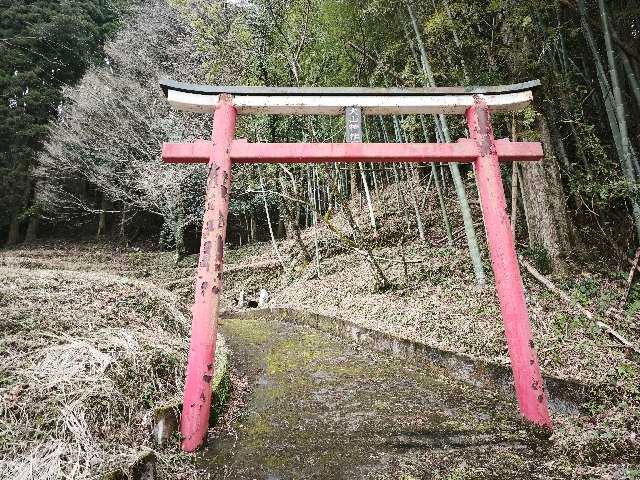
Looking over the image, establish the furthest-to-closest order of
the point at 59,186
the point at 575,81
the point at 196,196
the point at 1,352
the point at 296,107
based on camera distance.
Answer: the point at 59,186 < the point at 196,196 < the point at 575,81 < the point at 296,107 < the point at 1,352

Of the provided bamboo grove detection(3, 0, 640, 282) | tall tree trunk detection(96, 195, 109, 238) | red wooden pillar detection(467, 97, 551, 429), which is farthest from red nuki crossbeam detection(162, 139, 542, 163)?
tall tree trunk detection(96, 195, 109, 238)

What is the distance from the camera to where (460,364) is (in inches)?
174

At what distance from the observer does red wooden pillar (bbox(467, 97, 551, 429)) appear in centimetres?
325

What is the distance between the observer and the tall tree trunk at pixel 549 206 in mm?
5953

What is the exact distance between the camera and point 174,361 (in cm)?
361

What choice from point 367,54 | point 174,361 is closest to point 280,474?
point 174,361

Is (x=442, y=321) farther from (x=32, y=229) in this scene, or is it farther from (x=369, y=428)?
(x=32, y=229)

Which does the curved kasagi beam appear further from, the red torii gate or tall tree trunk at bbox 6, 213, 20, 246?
tall tree trunk at bbox 6, 213, 20, 246

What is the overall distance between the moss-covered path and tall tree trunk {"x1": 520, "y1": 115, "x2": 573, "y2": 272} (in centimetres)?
289

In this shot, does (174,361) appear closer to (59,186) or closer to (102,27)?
(59,186)

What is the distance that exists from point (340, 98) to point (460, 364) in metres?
3.16

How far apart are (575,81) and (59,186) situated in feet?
61.8

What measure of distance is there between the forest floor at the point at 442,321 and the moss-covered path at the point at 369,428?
10.6 inches

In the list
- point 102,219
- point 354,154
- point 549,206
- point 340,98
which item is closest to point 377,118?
point 549,206
